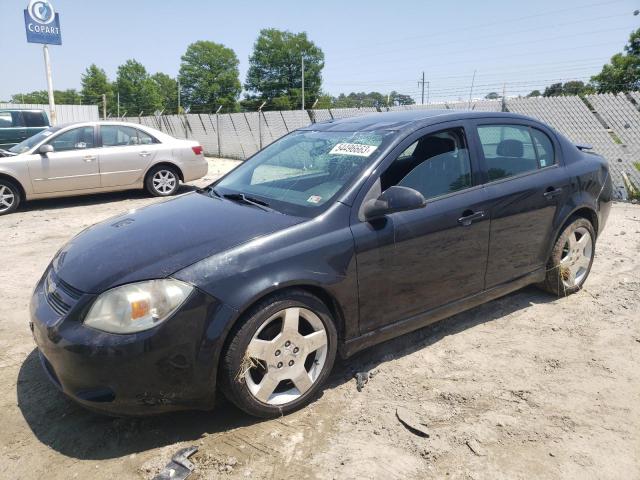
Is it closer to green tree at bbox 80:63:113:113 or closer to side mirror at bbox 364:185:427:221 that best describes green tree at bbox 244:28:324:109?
green tree at bbox 80:63:113:113

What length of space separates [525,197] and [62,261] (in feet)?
10.6

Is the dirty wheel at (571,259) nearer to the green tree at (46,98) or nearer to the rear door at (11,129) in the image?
the rear door at (11,129)

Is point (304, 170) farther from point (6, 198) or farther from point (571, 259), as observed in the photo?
point (6, 198)

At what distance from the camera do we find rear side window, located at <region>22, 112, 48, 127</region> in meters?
12.5

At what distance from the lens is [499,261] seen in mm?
3627

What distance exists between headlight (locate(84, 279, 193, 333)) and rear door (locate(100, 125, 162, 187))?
23.5ft

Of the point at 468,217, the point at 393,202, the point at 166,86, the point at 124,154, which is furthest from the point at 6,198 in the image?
the point at 166,86

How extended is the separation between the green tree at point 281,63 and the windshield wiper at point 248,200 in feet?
227

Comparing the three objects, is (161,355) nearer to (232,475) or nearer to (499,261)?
(232,475)

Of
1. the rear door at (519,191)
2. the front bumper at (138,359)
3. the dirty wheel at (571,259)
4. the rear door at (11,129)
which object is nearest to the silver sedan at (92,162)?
the rear door at (11,129)

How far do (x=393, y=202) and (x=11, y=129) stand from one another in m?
12.4

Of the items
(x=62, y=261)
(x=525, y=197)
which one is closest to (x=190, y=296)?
(x=62, y=261)

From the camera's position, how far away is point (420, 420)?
2.70m

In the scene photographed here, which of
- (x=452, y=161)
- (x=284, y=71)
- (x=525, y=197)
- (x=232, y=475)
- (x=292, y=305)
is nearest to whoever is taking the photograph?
(x=232, y=475)
